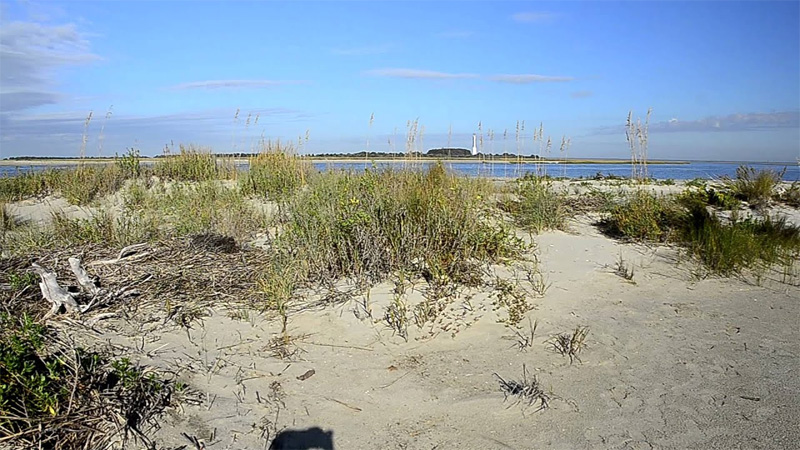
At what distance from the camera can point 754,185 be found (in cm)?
1007

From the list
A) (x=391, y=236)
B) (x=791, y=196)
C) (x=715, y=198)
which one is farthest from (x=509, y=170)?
(x=391, y=236)

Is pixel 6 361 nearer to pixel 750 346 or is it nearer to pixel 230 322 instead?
pixel 230 322

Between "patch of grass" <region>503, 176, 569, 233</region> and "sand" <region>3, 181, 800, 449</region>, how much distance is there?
7.81 feet

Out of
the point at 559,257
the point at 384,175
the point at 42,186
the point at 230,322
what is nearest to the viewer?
the point at 230,322

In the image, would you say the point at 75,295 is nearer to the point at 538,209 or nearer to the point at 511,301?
the point at 511,301

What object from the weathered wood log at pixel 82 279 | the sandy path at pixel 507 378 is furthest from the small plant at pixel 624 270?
the weathered wood log at pixel 82 279

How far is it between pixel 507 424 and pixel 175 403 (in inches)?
71.9

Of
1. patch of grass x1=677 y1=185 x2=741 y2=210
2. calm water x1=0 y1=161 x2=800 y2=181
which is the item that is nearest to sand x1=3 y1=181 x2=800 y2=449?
calm water x1=0 y1=161 x2=800 y2=181

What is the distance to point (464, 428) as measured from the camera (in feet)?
10.5

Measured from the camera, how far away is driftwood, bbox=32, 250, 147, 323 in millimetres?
4184

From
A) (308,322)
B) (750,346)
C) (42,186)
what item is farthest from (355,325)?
(42,186)

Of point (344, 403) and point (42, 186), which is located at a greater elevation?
point (42, 186)

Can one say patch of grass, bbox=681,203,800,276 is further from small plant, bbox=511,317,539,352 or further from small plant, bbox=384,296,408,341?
small plant, bbox=384,296,408,341

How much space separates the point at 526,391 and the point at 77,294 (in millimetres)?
3363
